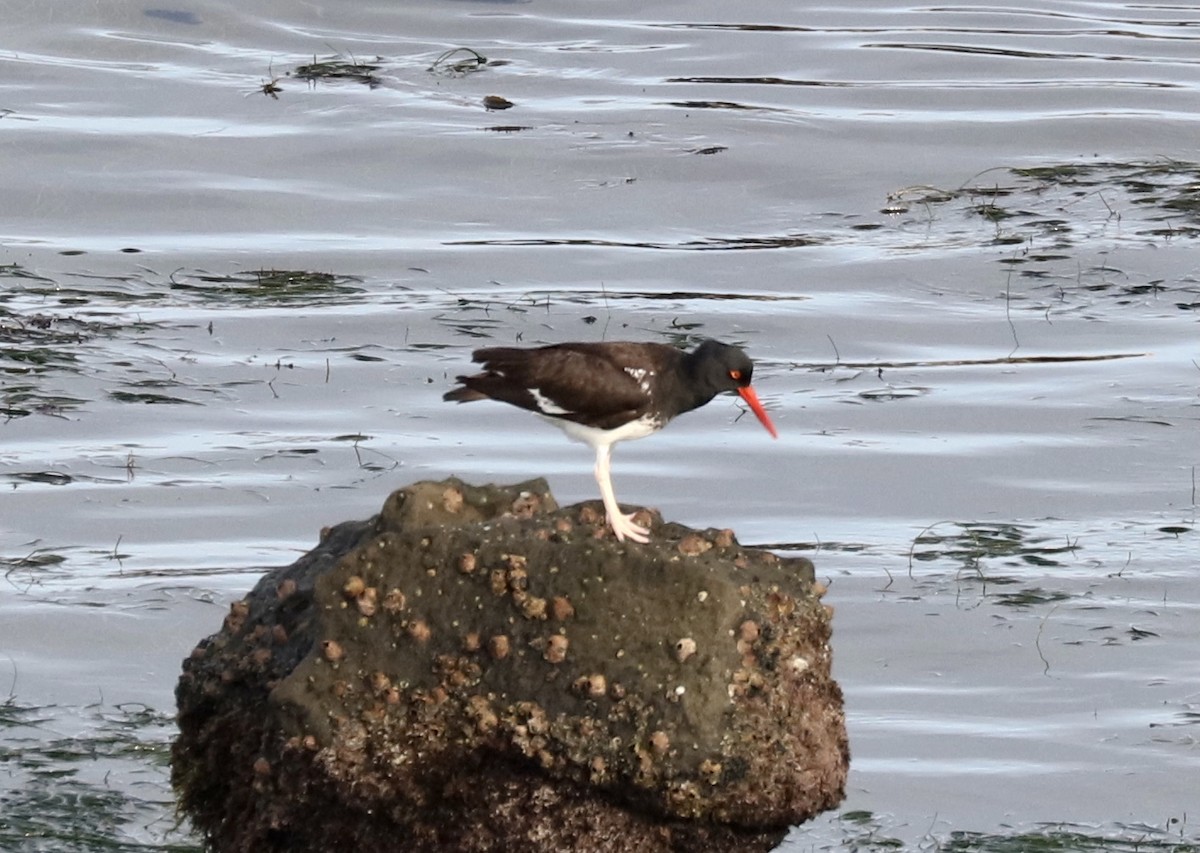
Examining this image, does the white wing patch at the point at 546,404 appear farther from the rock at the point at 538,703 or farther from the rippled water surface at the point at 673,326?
the rippled water surface at the point at 673,326

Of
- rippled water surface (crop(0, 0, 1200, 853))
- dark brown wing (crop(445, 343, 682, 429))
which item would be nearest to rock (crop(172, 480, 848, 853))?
dark brown wing (crop(445, 343, 682, 429))

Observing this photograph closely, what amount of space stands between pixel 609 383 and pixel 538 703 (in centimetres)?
185

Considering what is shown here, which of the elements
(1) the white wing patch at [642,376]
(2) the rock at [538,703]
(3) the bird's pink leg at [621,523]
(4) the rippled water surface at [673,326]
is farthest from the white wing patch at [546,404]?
(4) the rippled water surface at [673,326]

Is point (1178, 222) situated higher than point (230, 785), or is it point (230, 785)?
point (230, 785)

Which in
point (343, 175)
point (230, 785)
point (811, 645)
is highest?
point (811, 645)

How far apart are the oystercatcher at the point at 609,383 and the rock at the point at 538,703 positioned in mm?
1340

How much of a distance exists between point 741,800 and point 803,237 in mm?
12633

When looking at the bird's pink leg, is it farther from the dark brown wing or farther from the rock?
the dark brown wing

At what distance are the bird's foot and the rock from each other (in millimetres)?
67

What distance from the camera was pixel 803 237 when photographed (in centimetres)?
1852

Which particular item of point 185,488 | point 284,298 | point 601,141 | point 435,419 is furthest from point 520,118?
point 185,488

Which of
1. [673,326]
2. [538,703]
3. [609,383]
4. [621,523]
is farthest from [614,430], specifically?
Result: [673,326]

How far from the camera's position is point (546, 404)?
7848 millimetres

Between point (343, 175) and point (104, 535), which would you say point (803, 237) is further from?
point (104, 535)
